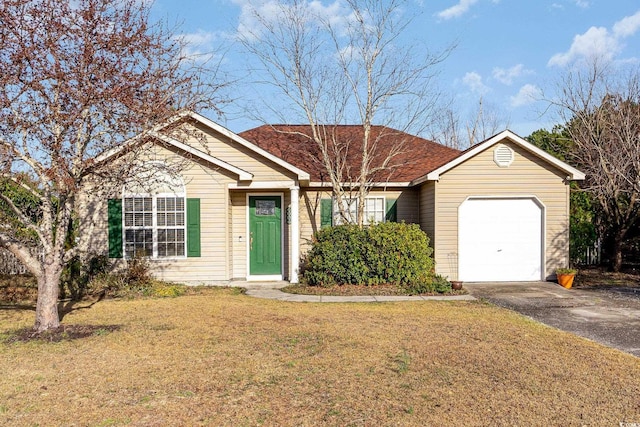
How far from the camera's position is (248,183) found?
1230 cm

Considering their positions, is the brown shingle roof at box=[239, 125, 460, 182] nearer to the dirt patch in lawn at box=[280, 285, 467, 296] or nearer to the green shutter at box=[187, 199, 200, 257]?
the green shutter at box=[187, 199, 200, 257]

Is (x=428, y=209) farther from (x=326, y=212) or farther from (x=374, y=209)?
(x=326, y=212)

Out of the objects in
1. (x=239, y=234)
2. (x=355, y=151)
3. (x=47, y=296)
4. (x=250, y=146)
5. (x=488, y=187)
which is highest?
(x=355, y=151)

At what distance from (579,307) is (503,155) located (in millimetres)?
4573

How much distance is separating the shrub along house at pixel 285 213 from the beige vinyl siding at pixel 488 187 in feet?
0.08

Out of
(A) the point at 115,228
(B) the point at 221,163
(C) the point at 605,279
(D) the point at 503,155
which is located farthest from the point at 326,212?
(C) the point at 605,279

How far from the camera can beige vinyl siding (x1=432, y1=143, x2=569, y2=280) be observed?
1257 cm

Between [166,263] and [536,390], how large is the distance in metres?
9.47

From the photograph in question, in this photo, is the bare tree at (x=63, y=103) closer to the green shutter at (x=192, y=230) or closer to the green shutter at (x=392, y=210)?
the green shutter at (x=192, y=230)

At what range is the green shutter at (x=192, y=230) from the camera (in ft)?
39.6

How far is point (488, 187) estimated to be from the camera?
12609mm

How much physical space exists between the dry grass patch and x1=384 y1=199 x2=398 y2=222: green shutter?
5.96m

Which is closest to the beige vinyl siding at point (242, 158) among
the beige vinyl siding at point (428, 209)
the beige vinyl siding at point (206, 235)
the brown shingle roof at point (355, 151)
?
the beige vinyl siding at point (206, 235)

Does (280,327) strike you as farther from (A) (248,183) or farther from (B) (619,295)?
(B) (619,295)
